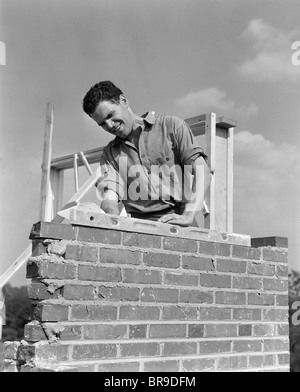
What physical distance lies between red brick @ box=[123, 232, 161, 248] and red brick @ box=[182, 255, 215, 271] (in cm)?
22

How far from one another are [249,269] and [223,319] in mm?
407

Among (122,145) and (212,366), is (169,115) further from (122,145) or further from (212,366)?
(212,366)

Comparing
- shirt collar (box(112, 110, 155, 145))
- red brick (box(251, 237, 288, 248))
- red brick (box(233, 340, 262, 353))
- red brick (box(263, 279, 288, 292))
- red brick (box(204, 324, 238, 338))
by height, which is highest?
shirt collar (box(112, 110, 155, 145))

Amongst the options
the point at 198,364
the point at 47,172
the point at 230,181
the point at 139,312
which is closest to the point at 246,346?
the point at 198,364

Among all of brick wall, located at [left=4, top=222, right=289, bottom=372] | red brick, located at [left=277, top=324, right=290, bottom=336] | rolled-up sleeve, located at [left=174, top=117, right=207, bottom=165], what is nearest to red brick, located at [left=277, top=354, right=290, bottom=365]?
brick wall, located at [left=4, top=222, right=289, bottom=372]

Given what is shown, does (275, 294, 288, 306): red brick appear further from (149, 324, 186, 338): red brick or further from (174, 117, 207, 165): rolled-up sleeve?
(174, 117, 207, 165): rolled-up sleeve

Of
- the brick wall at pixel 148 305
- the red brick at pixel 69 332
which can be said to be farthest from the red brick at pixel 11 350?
the red brick at pixel 69 332

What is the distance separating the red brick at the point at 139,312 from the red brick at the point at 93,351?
177 millimetres

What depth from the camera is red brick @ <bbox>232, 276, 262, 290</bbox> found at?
3.71m

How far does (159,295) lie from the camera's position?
3277 mm

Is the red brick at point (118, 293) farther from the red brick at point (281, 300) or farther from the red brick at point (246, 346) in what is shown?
the red brick at point (281, 300)

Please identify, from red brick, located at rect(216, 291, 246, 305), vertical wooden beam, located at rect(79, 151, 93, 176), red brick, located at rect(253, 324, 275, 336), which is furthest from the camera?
vertical wooden beam, located at rect(79, 151, 93, 176)

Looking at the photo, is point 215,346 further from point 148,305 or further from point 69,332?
point 69,332
